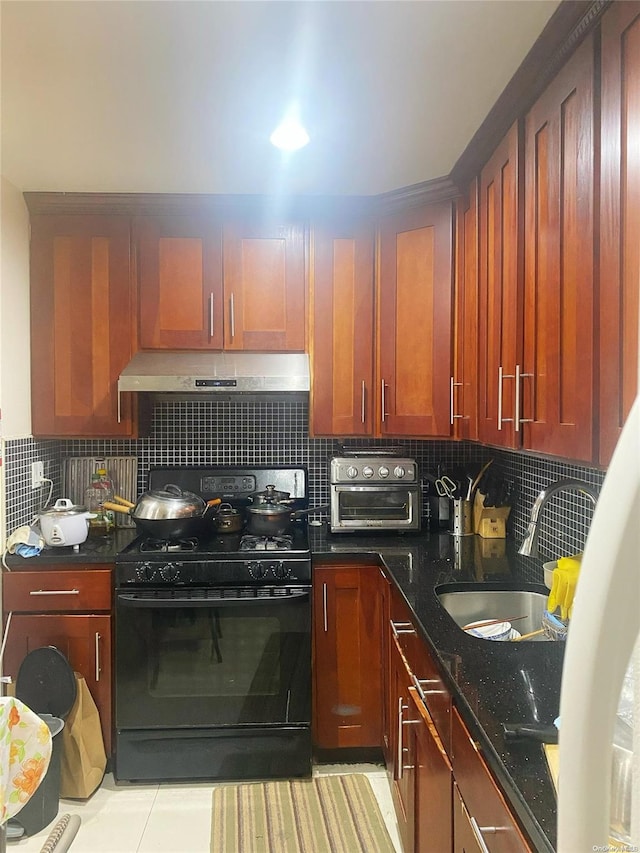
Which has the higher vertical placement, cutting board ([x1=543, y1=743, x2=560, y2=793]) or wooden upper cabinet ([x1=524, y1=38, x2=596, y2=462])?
wooden upper cabinet ([x1=524, y1=38, x2=596, y2=462])

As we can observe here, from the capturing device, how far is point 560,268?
4.34ft

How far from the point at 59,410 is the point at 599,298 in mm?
2213

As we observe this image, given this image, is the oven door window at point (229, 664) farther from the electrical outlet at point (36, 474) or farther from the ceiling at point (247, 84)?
the ceiling at point (247, 84)

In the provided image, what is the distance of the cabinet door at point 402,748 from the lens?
5.34 feet

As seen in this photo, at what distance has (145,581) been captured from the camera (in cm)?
221

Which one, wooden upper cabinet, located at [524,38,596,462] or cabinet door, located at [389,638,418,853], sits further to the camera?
cabinet door, located at [389,638,418,853]

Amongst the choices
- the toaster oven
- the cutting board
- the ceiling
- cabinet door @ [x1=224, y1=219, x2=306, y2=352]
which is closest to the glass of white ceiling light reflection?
the ceiling

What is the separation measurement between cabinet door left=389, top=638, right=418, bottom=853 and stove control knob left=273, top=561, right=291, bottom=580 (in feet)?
1.56

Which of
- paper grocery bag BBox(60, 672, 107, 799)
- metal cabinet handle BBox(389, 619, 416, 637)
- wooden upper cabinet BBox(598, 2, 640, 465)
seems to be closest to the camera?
Result: wooden upper cabinet BBox(598, 2, 640, 465)

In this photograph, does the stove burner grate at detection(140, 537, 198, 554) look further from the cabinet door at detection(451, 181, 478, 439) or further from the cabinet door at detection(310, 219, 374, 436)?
the cabinet door at detection(451, 181, 478, 439)

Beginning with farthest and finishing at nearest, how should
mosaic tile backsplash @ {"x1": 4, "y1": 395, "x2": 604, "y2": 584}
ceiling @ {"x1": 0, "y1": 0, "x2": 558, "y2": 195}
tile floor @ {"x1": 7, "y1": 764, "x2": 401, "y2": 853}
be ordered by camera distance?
mosaic tile backsplash @ {"x1": 4, "y1": 395, "x2": 604, "y2": 584} → tile floor @ {"x1": 7, "y1": 764, "x2": 401, "y2": 853} → ceiling @ {"x1": 0, "y1": 0, "x2": 558, "y2": 195}

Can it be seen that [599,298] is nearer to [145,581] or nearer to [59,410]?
[145,581]

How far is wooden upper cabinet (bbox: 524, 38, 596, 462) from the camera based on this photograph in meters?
1.19

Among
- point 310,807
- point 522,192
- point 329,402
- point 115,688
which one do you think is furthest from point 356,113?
point 310,807
